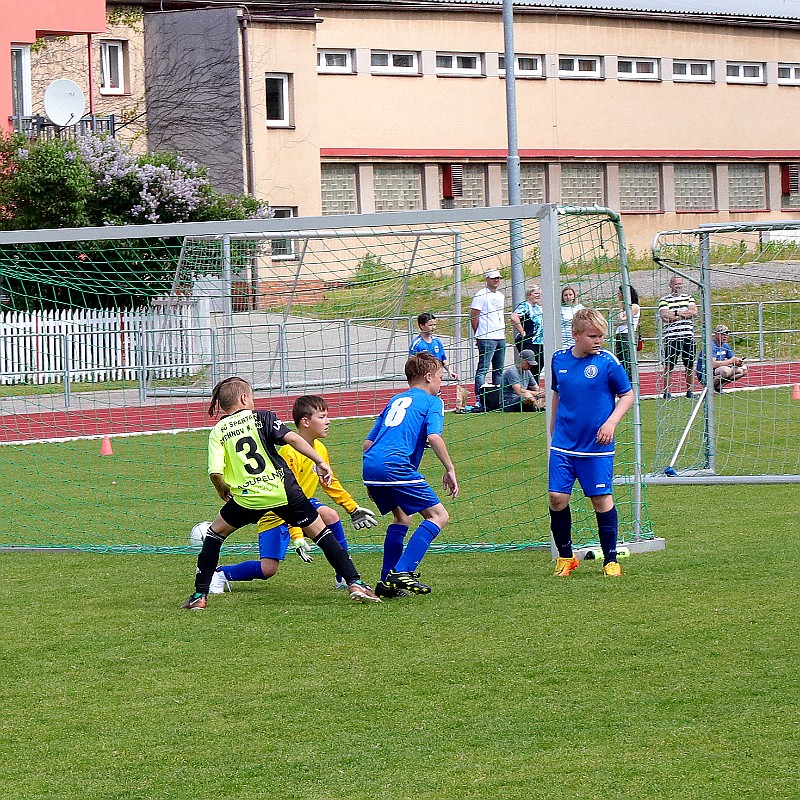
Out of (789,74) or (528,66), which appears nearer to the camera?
(528,66)

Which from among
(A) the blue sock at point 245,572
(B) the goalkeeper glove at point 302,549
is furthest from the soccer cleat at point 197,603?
(B) the goalkeeper glove at point 302,549

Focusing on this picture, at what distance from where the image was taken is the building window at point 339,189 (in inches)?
1508

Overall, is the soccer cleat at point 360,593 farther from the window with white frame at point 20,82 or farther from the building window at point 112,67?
the building window at point 112,67

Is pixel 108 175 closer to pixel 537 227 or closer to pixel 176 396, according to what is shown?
pixel 176 396

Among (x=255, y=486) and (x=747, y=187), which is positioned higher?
(x=747, y=187)

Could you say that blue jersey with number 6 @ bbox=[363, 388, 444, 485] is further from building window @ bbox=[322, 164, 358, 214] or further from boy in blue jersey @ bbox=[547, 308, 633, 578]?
building window @ bbox=[322, 164, 358, 214]

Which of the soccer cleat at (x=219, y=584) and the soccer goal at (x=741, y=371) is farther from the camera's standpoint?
the soccer goal at (x=741, y=371)

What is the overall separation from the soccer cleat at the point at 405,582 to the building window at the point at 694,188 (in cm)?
3790

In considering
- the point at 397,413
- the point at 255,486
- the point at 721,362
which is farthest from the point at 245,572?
the point at 721,362

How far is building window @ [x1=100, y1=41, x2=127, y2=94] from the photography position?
1375 inches

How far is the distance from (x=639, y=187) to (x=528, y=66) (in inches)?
216

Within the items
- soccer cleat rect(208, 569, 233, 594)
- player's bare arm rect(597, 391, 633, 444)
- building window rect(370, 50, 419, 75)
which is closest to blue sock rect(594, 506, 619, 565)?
player's bare arm rect(597, 391, 633, 444)

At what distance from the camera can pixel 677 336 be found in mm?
14398

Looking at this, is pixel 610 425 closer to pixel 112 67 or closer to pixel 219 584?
pixel 219 584
